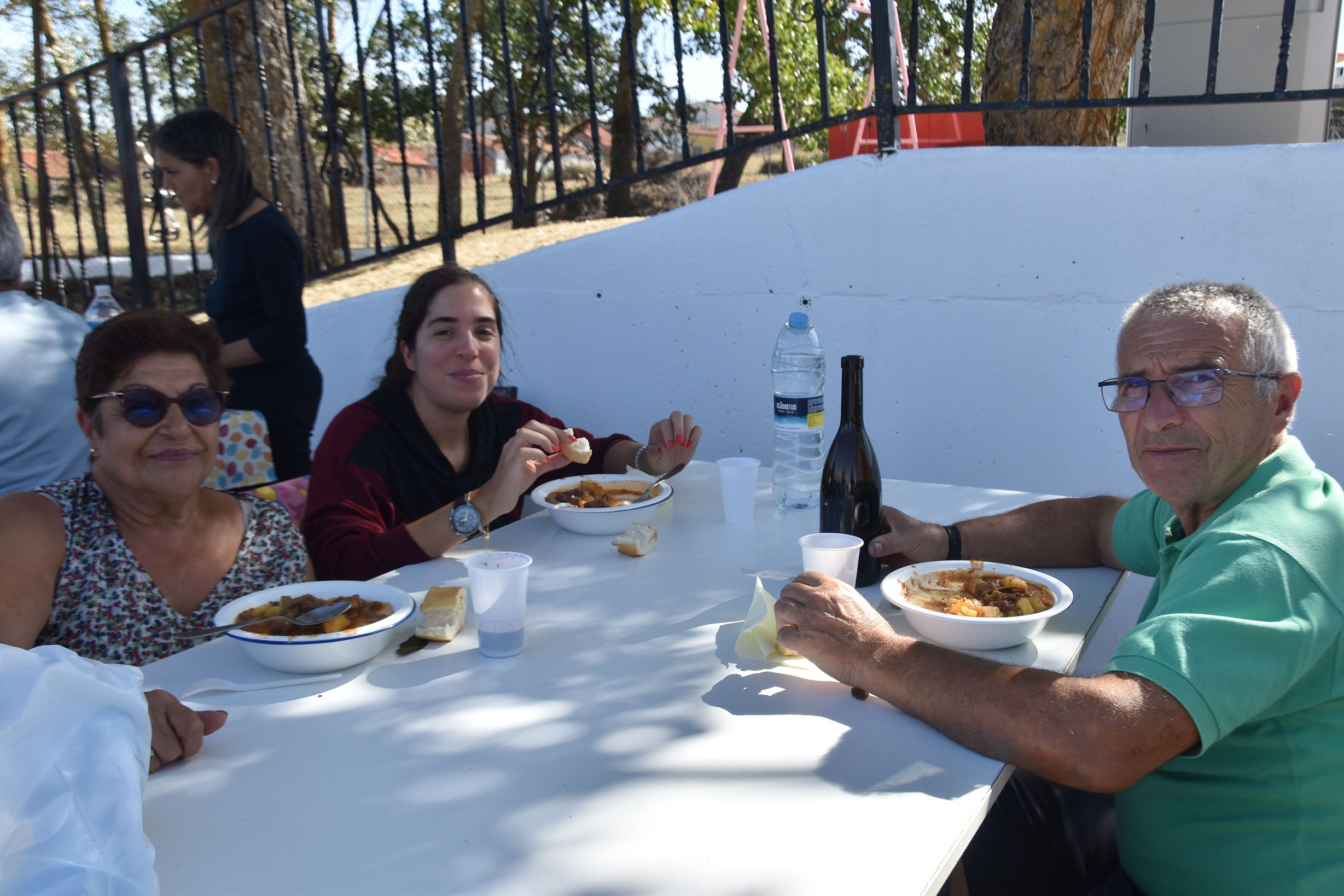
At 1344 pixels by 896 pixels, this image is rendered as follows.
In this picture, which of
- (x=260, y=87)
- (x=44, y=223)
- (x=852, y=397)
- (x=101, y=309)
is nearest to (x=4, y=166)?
(x=44, y=223)

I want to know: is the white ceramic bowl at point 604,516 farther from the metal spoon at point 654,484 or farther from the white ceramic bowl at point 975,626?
the white ceramic bowl at point 975,626

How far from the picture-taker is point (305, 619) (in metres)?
1.61

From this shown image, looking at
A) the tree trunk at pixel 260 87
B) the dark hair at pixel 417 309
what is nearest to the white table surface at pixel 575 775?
the dark hair at pixel 417 309

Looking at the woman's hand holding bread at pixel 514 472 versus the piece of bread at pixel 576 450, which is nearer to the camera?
the woman's hand holding bread at pixel 514 472

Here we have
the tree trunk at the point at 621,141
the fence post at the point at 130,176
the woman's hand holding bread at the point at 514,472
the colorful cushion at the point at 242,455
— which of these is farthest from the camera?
the tree trunk at the point at 621,141

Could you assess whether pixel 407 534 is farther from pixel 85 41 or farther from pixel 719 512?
pixel 85 41

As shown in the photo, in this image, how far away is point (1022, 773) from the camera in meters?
1.94

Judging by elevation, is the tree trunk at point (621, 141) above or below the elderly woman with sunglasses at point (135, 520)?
above

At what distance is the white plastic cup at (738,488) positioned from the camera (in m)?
2.34

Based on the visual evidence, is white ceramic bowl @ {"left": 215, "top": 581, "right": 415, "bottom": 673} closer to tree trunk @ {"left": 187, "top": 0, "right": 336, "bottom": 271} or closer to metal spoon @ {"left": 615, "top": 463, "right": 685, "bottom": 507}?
metal spoon @ {"left": 615, "top": 463, "right": 685, "bottom": 507}

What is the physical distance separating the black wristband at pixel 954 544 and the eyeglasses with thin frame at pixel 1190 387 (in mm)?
519

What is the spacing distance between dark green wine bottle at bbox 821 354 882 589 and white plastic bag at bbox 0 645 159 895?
4.33ft

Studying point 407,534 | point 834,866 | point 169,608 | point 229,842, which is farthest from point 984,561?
point 169,608

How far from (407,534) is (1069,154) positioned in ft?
8.30
